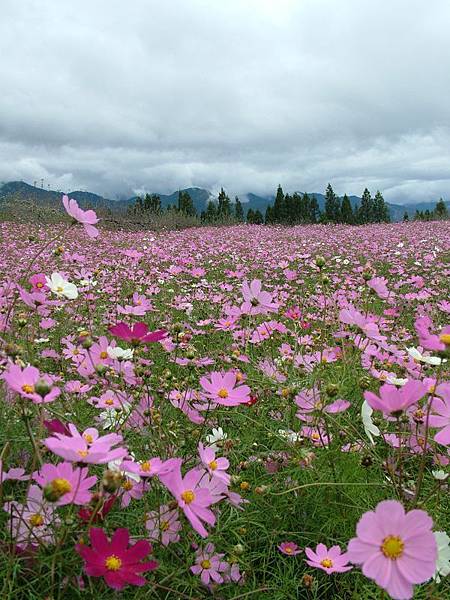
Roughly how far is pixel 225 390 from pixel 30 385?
42 cm

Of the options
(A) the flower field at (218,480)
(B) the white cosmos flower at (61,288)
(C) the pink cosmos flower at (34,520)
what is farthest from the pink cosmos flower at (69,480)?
(B) the white cosmos flower at (61,288)

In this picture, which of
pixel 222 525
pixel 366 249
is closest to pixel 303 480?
pixel 222 525

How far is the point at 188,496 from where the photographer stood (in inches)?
29.5

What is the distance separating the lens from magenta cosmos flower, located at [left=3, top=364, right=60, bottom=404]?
666 mm

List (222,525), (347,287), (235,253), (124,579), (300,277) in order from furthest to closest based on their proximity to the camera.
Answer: (235,253)
(300,277)
(347,287)
(222,525)
(124,579)

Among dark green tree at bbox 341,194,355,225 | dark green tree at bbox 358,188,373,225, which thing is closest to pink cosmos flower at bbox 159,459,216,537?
dark green tree at bbox 341,194,355,225

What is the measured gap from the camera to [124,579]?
0.65 meters

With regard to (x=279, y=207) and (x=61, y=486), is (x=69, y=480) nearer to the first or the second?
(x=61, y=486)

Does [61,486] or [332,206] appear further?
[332,206]

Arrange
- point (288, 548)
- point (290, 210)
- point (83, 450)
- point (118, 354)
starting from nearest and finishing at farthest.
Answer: point (83, 450)
point (288, 548)
point (118, 354)
point (290, 210)

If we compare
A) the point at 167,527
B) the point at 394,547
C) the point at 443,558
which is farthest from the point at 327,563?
the point at 394,547

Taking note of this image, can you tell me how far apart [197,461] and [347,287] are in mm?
3071

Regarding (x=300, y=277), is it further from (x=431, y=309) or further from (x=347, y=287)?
(x=431, y=309)

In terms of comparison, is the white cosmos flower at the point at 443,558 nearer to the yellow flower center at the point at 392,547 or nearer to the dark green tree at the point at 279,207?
the yellow flower center at the point at 392,547
